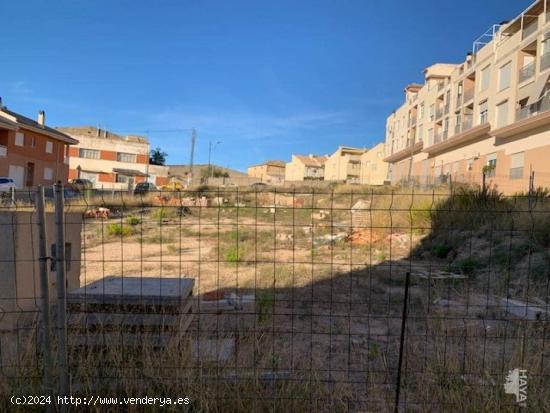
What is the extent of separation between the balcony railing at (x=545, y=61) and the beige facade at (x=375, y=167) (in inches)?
1538

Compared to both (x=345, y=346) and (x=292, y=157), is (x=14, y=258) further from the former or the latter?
(x=292, y=157)

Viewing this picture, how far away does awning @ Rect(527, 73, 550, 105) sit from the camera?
25062mm

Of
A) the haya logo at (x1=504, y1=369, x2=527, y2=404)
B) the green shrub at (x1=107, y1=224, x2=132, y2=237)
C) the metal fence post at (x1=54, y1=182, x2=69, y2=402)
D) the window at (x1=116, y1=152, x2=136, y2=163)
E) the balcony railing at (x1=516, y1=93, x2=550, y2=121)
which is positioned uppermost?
the balcony railing at (x1=516, y1=93, x2=550, y2=121)

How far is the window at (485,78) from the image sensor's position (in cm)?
3338

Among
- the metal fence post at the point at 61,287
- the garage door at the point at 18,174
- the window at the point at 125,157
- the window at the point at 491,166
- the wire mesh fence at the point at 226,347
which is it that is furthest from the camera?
the window at the point at 125,157

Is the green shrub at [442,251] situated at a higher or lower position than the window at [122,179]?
lower

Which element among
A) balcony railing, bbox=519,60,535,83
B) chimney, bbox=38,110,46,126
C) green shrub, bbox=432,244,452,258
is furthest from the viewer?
chimney, bbox=38,110,46,126

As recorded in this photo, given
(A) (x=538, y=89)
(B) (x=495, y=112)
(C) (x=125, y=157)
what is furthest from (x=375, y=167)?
(A) (x=538, y=89)

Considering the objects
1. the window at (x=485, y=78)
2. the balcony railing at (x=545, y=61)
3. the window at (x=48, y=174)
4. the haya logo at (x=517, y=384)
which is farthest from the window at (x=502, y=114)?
the window at (x=48, y=174)

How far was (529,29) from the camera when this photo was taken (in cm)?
2808

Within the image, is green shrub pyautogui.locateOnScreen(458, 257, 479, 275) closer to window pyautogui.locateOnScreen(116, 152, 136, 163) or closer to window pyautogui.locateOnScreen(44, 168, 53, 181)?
window pyautogui.locateOnScreen(44, 168, 53, 181)

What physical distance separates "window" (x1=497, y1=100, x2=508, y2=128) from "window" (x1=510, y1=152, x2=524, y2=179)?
111 inches

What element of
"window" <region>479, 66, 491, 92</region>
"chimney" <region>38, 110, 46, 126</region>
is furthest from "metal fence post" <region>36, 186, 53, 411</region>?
"chimney" <region>38, 110, 46, 126</region>

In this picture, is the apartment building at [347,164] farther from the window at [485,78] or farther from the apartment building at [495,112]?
the window at [485,78]
